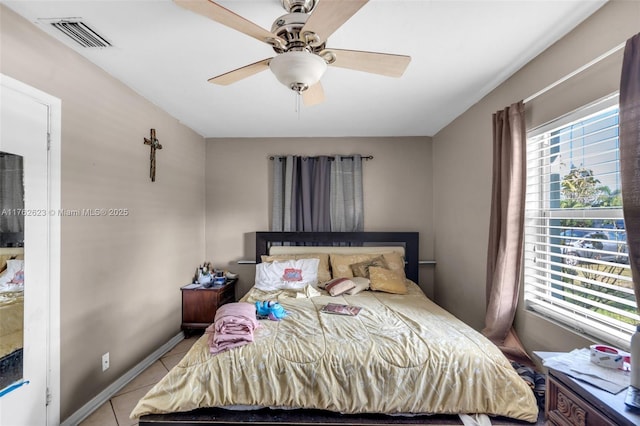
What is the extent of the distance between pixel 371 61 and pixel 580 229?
1.55m

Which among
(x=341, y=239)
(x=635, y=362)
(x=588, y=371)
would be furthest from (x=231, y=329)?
(x=341, y=239)

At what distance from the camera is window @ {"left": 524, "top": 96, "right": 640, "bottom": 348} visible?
1.48 m

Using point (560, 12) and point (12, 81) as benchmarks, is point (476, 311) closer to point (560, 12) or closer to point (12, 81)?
point (560, 12)

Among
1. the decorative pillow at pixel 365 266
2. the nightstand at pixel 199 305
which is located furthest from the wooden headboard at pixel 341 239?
the nightstand at pixel 199 305

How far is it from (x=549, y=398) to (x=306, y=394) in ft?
3.87

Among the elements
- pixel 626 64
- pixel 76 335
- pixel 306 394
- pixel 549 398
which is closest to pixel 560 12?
pixel 626 64

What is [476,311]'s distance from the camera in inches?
106

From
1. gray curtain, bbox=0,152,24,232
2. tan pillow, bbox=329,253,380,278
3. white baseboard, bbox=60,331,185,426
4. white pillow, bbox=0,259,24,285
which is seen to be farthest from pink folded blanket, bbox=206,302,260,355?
tan pillow, bbox=329,253,380,278

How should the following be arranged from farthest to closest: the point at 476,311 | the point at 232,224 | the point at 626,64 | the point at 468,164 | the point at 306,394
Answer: the point at 232,224 → the point at 468,164 → the point at 476,311 → the point at 306,394 → the point at 626,64

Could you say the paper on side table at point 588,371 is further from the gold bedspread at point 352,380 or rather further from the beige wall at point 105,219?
the beige wall at point 105,219

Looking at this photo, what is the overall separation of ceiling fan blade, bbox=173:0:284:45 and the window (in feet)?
5.72

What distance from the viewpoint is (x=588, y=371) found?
1211 millimetres

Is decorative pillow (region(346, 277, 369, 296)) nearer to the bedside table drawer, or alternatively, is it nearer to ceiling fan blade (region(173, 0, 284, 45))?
the bedside table drawer

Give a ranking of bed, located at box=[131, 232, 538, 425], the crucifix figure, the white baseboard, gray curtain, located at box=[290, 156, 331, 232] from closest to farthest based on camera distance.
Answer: bed, located at box=[131, 232, 538, 425] < the white baseboard < the crucifix figure < gray curtain, located at box=[290, 156, 331, 232]
